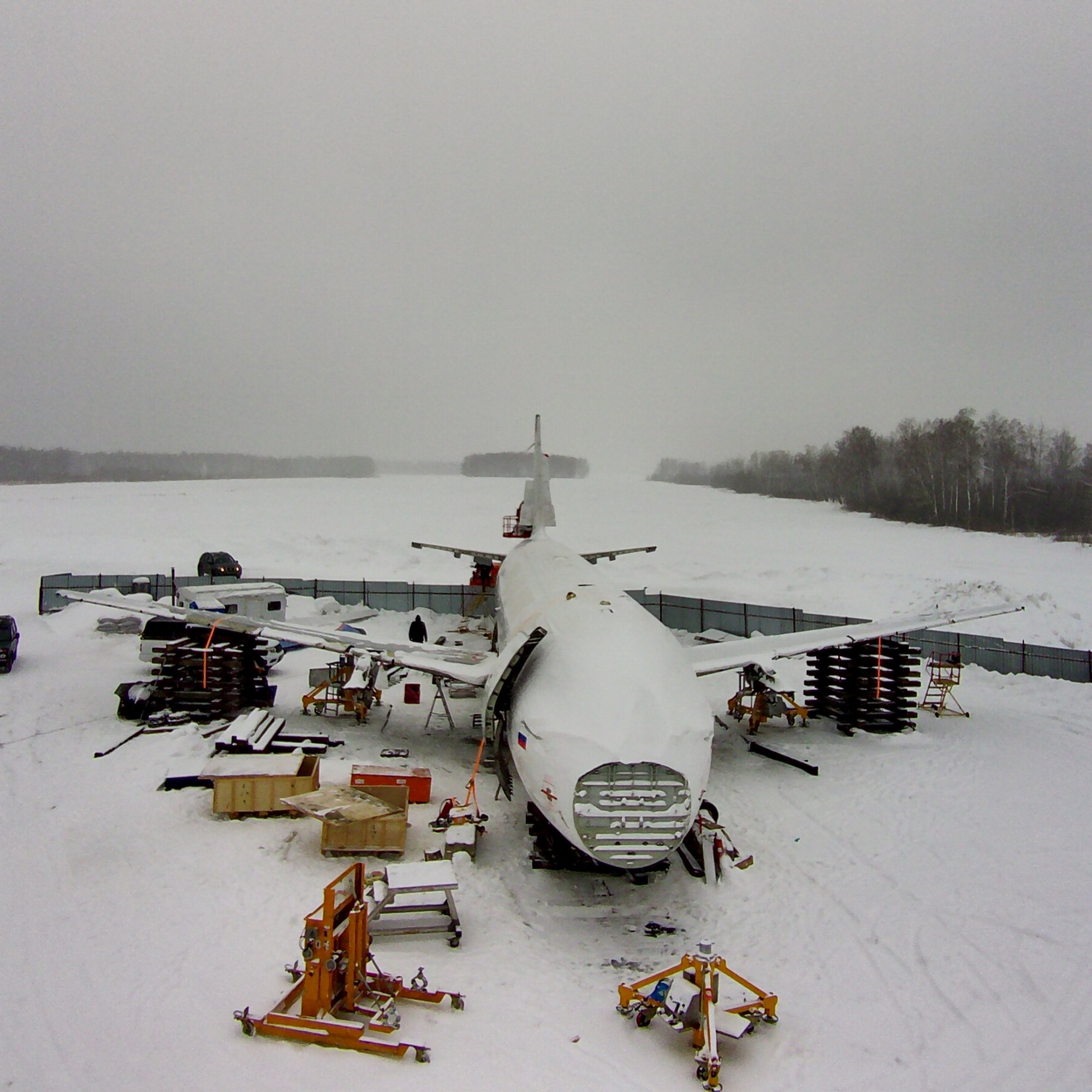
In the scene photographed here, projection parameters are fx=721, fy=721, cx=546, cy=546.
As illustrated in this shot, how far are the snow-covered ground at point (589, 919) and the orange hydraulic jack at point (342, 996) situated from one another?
19 centimetres

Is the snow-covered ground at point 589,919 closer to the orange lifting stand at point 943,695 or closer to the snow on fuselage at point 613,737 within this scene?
the orange lifting stand at point 943,695

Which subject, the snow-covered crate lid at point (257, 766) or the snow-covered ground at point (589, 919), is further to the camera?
the snow-covered crate lid at point (257, 766)

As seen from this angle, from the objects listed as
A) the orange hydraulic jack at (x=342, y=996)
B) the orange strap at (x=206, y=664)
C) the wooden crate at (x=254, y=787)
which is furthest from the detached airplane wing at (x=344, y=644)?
the orange hydraulic jack at (x=342, y=996)

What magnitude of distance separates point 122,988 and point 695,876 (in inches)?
383

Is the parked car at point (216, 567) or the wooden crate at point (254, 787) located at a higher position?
the parked car at point (216, 567)

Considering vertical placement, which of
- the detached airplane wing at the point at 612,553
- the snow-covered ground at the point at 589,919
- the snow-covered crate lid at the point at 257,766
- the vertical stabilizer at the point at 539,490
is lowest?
the snow-covered ground at the point at 589,919

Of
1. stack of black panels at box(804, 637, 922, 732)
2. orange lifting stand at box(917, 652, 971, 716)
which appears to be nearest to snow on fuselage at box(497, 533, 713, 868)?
stack of black panels at box(804, 637, 922, 732)

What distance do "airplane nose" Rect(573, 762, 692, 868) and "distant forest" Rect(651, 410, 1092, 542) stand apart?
2329 inches

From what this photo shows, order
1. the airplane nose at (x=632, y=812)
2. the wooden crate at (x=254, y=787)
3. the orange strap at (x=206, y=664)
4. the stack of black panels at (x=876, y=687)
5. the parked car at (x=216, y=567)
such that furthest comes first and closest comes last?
the parked car at (x=216, y=567)
the stack of black panels at (x=876, y=687)
the orange strap at (x=206, y=664)
the wooden crate at (x=254, y=787)
the airplane nose at (x=632, y=812)

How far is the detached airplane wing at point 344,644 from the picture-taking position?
19.8 m

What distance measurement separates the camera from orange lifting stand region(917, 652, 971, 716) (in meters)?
25.3

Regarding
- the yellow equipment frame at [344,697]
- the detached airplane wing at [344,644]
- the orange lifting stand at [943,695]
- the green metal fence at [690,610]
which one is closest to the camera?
the detached airplane wing at [344,644]

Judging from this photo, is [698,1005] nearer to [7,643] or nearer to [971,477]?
[7,643]

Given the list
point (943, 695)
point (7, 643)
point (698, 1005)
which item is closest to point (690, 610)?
point (943, 695)
